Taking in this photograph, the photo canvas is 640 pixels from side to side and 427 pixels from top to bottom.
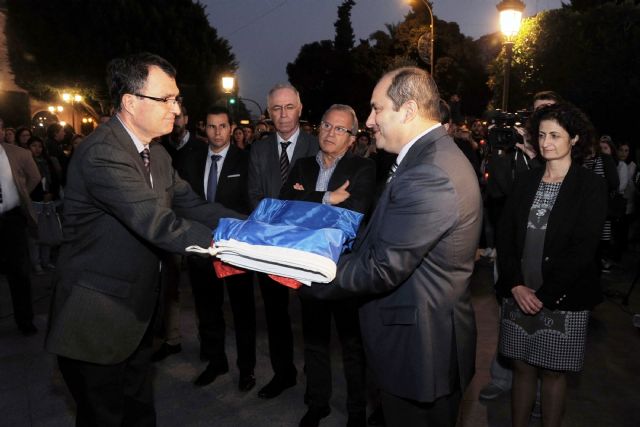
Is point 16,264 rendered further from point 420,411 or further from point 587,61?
point 587,61

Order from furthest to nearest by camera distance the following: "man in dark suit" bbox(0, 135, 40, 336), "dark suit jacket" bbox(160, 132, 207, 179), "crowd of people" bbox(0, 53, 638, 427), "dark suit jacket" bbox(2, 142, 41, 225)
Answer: "dark suit jacket" bbox(2, 142, 41, 225), "man in dark suit" bbox(0, 135, 40, 336), "dark suit jacket" bbox(160, 132, 207, 179), "crowd of people" bbox(0, 53, 638, 427)

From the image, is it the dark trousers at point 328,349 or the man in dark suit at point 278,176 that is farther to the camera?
the man in dark suit at point 278,176

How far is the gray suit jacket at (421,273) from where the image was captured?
2.06 m

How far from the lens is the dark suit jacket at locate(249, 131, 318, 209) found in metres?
4.30

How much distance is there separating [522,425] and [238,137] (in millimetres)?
9452

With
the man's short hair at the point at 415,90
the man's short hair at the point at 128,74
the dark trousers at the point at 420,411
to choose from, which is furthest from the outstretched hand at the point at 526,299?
the man's short hair at the point at 128,74

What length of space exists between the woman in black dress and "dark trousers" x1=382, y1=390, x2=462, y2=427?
1.03 metres

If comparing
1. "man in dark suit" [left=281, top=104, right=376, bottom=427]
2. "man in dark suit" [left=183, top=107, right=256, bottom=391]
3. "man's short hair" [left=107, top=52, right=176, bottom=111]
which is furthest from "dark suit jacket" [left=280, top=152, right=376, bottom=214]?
"man's short hair" [left=107, top=52, right=176, bottom=111]

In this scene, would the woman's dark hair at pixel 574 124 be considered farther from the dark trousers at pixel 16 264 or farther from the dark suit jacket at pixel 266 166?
the dark trousers at pixel 16 264

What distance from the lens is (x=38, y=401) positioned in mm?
4137

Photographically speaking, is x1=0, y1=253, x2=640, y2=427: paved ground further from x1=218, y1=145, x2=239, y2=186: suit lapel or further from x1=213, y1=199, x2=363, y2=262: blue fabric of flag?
x1=213, y1=199, x2=363, y2=262: blue fabric of flag

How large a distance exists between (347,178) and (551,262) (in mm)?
1383

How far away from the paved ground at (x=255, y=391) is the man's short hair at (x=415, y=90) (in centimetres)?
247

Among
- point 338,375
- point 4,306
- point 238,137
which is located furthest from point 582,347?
point 238,137
